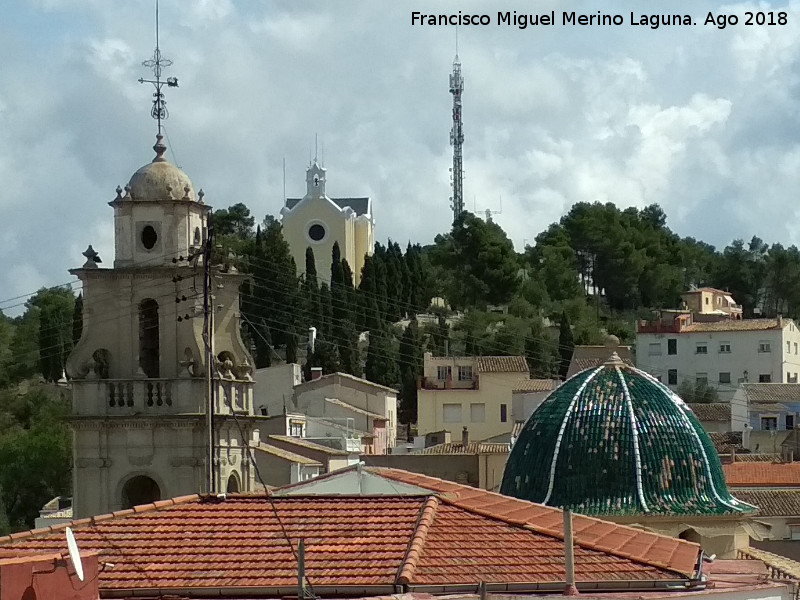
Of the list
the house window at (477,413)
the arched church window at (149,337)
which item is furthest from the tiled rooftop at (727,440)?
the arched church window at (149,337)

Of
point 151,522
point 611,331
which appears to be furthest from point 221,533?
point 611,331

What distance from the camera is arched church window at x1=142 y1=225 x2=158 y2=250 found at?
121ft

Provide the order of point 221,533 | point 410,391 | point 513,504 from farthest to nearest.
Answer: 1. point 410,391
2. point 513,504
3. point 221,533

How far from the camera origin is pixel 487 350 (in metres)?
106

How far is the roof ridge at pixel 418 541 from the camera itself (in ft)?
A: 65.8

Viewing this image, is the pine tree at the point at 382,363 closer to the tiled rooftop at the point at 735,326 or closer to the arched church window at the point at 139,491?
the tiled rooftop at the point at 735,326

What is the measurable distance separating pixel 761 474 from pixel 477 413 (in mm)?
35636

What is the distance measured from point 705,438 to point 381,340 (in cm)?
6182

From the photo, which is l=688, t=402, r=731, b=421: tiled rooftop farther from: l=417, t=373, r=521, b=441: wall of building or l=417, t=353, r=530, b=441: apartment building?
l=417, t=373, r=521, b=441: wall of building

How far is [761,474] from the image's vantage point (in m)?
53.5

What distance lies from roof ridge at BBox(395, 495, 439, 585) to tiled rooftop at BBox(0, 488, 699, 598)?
0.06 feet

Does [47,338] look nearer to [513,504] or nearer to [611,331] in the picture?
[611,331]

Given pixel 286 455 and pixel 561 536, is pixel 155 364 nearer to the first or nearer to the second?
pixel 286 455

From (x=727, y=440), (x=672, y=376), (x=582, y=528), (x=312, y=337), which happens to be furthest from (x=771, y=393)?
(x=582, y=528)
